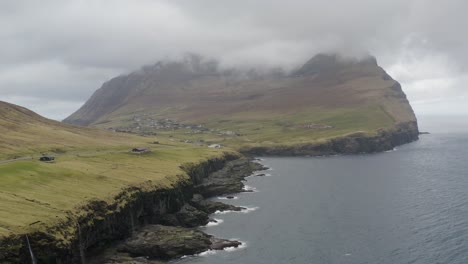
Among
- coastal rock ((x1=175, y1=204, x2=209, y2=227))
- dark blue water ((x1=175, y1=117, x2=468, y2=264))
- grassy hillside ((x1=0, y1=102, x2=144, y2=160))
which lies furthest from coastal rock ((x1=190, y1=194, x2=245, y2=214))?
grassy hillside ((x1=0, y1=102, x2=144, y2=160))

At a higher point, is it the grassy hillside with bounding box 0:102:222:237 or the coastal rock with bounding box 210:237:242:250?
the grassy hillside with bounding box 0:102:222:237

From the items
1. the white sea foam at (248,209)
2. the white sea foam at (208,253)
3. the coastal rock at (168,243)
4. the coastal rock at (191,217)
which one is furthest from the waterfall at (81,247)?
the white sea foam at (248,209)

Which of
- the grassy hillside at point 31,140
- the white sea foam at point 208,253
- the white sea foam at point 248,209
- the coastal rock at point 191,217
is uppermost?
the grassy hillside at point 31,140

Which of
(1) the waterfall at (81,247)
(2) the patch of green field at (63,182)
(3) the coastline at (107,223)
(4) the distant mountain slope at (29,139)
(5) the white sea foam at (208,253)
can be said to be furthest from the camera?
(4) the distant mountain slope at (29,139)

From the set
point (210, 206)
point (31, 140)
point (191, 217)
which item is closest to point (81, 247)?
point (191, 217)

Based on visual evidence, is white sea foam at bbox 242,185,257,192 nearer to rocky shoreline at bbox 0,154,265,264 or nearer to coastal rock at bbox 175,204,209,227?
rocky shoreline at bbox 0,154,265,264

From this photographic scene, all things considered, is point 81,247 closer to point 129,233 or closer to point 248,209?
point 129,233

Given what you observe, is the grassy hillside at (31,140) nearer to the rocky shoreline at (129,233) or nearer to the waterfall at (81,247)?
the rocky shoreline at (129,233)
